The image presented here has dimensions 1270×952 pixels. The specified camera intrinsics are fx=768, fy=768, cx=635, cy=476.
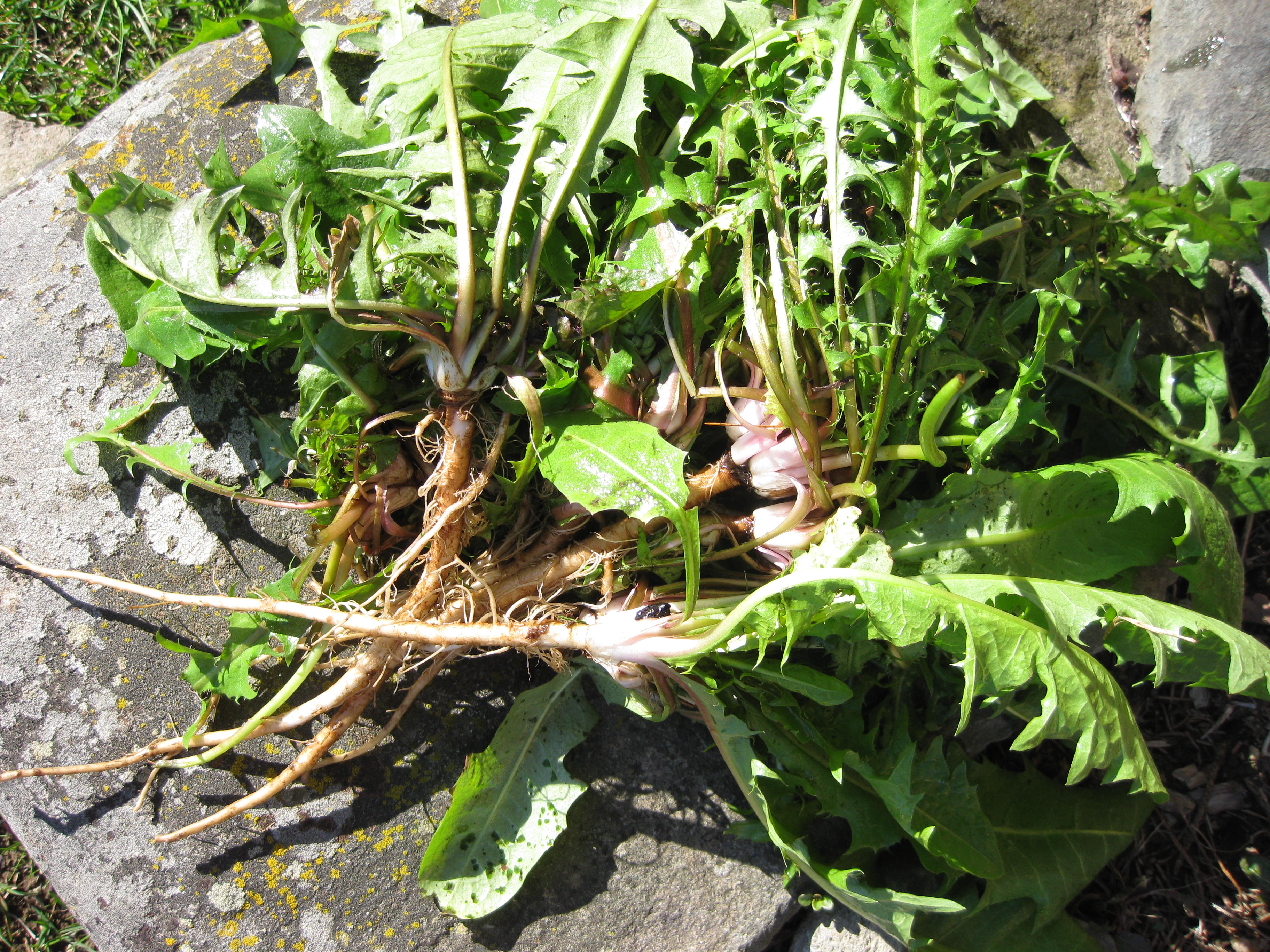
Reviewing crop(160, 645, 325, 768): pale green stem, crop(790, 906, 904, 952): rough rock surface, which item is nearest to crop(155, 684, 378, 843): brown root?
crop(160, 645, 325, 768): pale green stem

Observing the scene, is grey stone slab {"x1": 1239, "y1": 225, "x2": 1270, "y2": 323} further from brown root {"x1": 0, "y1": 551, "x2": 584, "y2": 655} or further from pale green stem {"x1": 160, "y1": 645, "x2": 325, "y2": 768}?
pale green stem {"x1": 160, "y1": 645, "x2": 325, "y2": 768}

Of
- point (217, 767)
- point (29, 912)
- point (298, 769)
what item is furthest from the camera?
point (29, 912)

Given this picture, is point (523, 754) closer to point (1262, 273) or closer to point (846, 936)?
point (846, 936)

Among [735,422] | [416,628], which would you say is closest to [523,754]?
[416,628]

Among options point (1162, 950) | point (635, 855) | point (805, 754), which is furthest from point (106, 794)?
point (1162, 950)

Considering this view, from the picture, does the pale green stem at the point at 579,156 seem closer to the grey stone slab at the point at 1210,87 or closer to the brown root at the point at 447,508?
the brown root at the point at 447,508

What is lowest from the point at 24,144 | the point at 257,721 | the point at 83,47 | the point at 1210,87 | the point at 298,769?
the point at 298,769

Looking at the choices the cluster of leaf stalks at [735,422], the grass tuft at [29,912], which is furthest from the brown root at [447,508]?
the grass tuft at [29,912]
